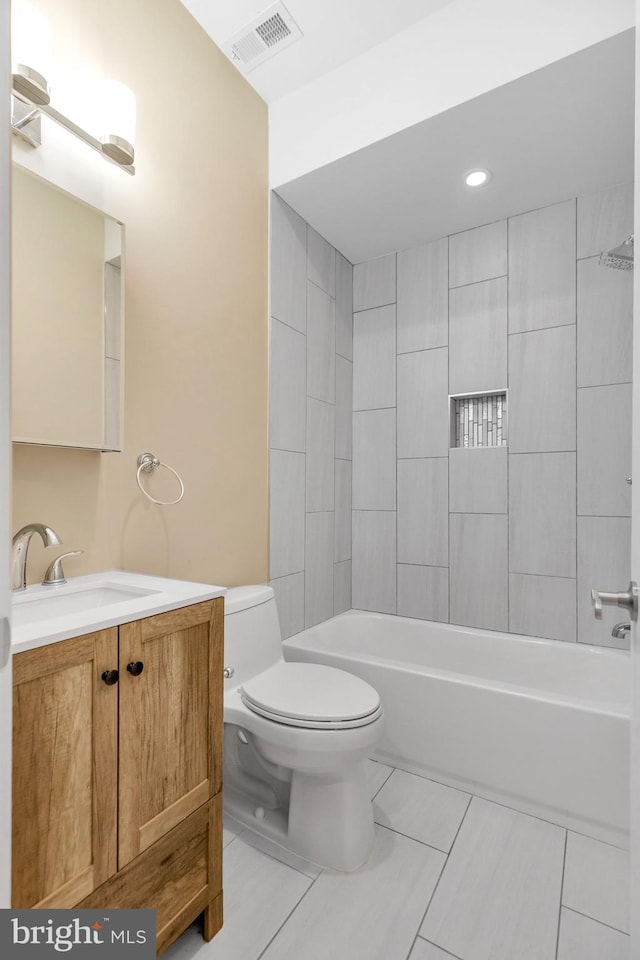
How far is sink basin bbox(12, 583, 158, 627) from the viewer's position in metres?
1.18

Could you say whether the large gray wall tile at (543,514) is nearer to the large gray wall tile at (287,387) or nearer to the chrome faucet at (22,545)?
the large gray wall tile at (287,387)

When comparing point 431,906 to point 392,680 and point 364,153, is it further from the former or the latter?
point 364,153

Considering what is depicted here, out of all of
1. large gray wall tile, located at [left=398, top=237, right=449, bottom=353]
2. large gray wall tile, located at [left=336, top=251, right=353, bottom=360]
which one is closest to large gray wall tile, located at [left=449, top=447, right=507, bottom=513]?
large gray wall tile, located at [left=398, top=237, right=449, bottom=353]

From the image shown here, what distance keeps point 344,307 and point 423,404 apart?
75 cm

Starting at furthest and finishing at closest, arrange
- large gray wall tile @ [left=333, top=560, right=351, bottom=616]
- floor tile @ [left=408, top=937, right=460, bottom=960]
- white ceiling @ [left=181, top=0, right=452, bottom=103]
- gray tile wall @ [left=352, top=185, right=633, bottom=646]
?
large gray wall tile @ [left=333, top=560, right=351, bottom=616] → gray tile wall @ [left=352, top=185, right=633, bottom=646] → white ceiling @ [left=181, top=0, right=452, bottom=103] → floor tile @ [left=408, top=937, right=460, bottom=960]

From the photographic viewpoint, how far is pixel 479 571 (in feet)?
8.33

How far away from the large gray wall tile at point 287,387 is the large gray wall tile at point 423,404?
0.60 meters

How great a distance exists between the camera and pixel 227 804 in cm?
171

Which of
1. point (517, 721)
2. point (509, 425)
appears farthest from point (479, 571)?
point (517, 721)

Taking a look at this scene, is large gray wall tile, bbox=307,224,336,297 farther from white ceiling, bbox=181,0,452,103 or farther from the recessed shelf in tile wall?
the recessed shelf in tile wall

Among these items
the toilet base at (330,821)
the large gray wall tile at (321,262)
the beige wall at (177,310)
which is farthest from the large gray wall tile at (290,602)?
the large gray wall tile at (321,262)

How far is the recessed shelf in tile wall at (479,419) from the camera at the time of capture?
2525mm

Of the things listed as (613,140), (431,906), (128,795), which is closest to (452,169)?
(613,140)

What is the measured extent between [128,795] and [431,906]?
89 cm
